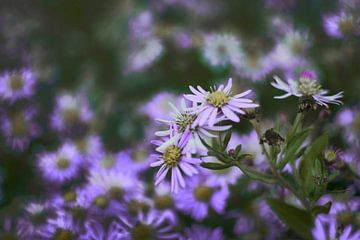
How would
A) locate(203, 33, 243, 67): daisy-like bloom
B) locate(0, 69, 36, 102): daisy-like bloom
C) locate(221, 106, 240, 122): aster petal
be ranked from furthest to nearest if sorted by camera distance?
locate(203, 33, 243, 67): daisy-like bloom, locate(0, 69, 36, 102): daisy-like bloom, locate(221, 106, 240, 122): aster petal

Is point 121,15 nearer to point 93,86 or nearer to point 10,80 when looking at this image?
point 93,86

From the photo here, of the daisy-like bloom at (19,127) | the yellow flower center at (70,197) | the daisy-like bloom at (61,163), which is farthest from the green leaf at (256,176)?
the daisy-like bloom at (19,127)

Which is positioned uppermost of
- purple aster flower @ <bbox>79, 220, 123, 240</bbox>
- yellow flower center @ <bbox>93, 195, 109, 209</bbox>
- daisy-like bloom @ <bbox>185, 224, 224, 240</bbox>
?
yellow flower center @ <bbox>93, 195, 109, 209</bbox>

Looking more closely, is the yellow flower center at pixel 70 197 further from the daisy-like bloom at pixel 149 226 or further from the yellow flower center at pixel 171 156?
the yellow flower center at pixel 171 156

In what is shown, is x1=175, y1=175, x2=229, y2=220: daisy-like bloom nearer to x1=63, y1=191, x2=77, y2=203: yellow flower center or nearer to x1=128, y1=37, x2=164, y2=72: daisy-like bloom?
x1=63, y1=191, x2=77, y2=203: yellow flower center

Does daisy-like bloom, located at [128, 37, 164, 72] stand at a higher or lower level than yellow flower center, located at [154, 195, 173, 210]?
higher

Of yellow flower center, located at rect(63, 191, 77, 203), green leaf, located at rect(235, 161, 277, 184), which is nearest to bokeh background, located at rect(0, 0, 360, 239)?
yellow flower center, located at rect(63, 191, 77, 203)
